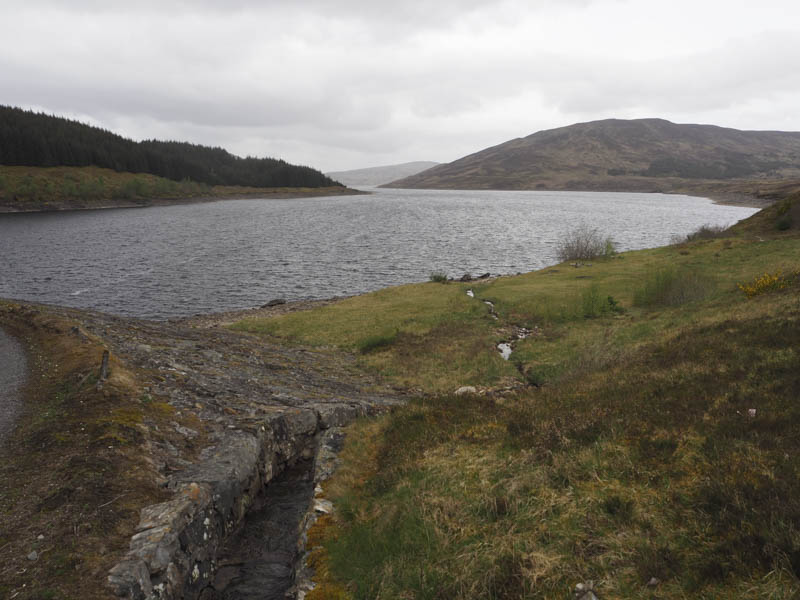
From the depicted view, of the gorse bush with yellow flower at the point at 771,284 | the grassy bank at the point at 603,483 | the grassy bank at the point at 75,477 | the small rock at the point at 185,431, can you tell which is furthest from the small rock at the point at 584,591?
the gorse bush with yellow flower at the point at 771,284

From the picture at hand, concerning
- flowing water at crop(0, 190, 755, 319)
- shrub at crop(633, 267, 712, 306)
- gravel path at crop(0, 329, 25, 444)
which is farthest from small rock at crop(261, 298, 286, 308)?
shrub at crop(633, 267, 712, 306)

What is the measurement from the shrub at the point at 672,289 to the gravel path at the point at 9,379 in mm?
38654

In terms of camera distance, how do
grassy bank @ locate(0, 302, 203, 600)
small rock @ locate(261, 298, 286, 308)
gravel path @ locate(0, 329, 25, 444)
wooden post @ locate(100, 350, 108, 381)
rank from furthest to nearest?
small rock @ locate(261, 298, 286, 308) → wooden post @ locate(100, 350, 108, 381) → gravel path @ locate(0, 329, 25, 444) → grassy bank @ locate(0, 302, 203, 600)

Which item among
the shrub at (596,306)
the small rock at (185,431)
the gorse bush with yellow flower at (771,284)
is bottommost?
the shrub at (596,306)

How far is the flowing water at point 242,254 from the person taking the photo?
55062 mm

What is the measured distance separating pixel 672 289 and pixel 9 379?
135 ft

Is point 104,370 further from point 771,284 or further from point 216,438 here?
point 771,284

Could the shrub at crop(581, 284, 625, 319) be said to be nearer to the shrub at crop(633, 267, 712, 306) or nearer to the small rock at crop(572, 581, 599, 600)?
the shrub at crop(633, 267, 712, 306)

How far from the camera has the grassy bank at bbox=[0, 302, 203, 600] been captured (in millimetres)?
7957

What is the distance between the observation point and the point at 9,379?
54.0ft

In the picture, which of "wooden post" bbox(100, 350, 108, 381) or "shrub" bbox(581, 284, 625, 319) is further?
"shrub" bbox(581, 284, 625, 319)

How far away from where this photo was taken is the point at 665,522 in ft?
23.9

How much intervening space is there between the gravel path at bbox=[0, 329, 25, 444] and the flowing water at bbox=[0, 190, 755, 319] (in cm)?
2707

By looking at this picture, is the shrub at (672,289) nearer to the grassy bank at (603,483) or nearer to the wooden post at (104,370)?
the grassy bank at (603,483)
